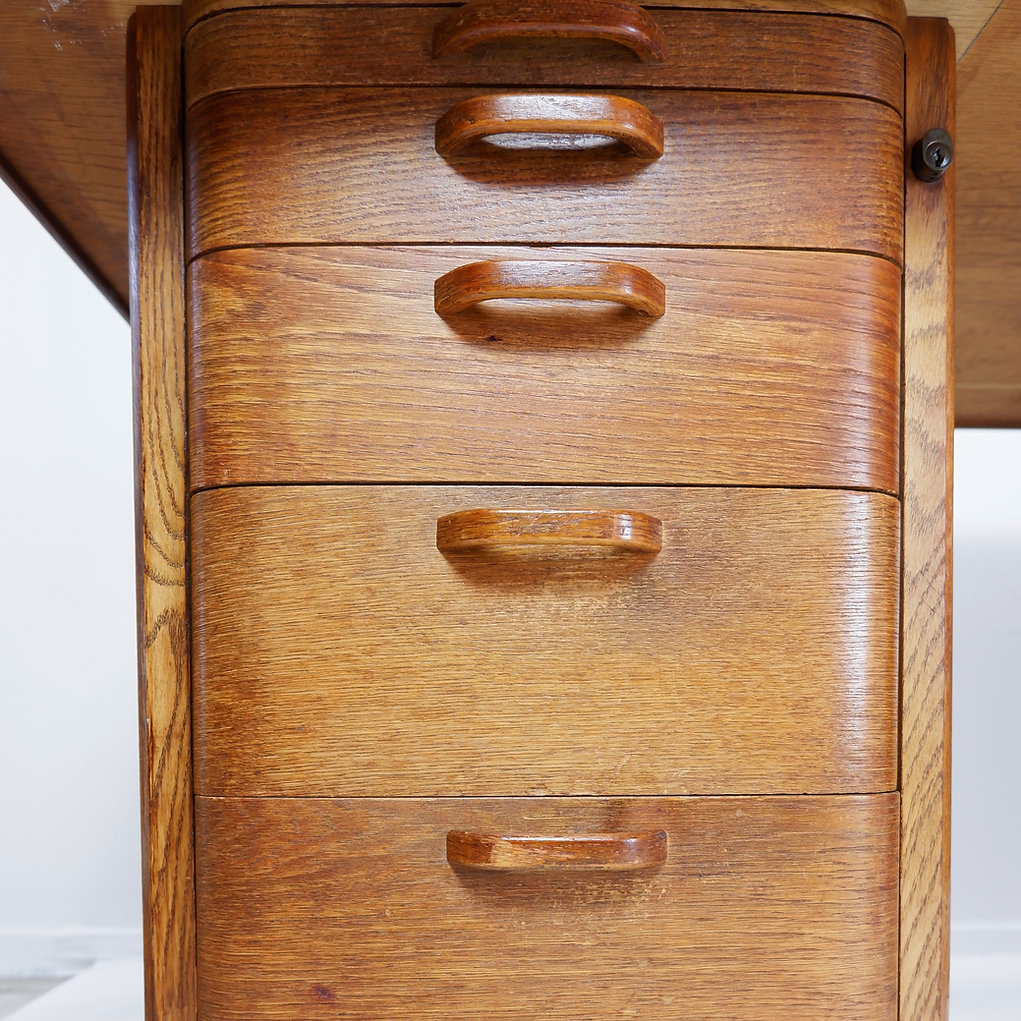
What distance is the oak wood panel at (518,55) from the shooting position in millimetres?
587

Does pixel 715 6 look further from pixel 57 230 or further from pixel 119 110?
pixel 57 230

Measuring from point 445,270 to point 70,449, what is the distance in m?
1.02

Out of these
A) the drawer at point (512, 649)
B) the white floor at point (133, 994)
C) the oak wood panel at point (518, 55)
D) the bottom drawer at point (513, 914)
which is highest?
the oak wood panel at point (518, 55)

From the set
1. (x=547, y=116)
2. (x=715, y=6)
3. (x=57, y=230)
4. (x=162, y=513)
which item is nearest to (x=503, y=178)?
(x=547, y=116)

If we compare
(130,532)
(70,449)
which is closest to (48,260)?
(70,449)

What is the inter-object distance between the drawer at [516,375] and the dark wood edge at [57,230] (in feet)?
1.37

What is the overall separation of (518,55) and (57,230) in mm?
604

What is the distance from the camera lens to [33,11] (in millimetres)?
658

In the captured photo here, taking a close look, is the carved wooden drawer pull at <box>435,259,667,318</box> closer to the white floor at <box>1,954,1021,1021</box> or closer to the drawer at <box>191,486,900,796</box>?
the drawer at <box>191,486,900,796</box>

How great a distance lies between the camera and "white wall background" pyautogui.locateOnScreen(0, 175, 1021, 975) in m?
1.41

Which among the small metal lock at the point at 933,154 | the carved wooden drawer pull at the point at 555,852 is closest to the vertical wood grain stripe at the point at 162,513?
the carved wooden drawer pull at the point at 555,852

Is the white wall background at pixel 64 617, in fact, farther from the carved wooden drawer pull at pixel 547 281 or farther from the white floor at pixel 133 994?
the carved wooden drawer pull at pixel 547 281

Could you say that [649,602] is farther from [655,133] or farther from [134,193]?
[134,193]

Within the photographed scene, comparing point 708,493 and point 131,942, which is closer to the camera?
point 708,493
